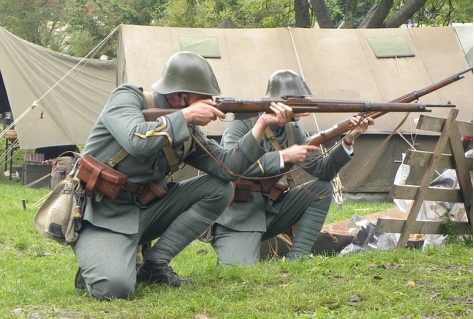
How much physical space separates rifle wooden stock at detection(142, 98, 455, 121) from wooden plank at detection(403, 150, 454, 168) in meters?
1.13

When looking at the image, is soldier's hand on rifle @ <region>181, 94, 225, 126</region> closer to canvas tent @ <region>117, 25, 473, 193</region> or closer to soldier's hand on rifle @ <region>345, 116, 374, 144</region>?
soldier's hand on rifle @ <region>345, 116, 374, 144</region>

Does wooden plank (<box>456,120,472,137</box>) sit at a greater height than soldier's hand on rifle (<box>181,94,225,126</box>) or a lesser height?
lesser

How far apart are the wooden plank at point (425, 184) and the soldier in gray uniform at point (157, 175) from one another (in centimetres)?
204

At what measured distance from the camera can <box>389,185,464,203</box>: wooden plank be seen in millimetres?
7293

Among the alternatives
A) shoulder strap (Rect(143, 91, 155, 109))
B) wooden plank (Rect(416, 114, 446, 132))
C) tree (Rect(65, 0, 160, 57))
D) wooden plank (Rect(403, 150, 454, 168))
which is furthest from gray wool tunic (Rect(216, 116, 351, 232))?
tree (Rect(65, 0, 160, 57))

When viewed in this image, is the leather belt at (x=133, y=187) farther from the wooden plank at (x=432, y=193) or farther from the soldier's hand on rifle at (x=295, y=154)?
the wooden plank at (x=432, y=193)

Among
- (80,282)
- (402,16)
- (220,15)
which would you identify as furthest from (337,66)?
(220,15)

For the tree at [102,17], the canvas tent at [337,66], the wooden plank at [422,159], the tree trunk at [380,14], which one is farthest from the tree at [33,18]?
the wooden plank at [422,159]

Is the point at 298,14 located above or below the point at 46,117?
above

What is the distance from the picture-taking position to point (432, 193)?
7438 mm

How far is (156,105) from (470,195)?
3.19 meters

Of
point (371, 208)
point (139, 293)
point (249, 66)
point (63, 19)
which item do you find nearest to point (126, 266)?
point (139, 293)

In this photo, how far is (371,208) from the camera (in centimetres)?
1338

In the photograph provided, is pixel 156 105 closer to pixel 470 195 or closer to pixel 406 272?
pixel 406 272
